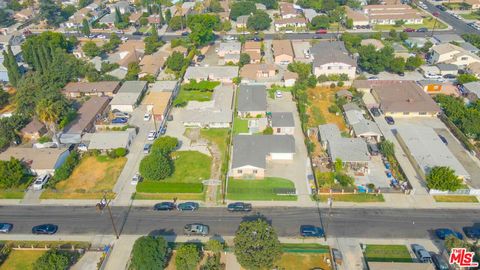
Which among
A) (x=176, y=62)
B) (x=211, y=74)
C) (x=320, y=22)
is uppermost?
(x=176, y=62)

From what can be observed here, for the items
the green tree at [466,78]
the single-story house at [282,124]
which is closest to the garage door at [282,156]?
the single-story house at [282,124]

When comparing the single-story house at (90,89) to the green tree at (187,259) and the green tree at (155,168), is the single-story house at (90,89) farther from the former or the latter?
the green tree at (187,259)

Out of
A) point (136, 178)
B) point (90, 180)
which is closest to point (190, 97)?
point (136, 178)

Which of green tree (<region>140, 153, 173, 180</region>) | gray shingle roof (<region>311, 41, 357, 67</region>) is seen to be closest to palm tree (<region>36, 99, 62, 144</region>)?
green tree (<region>140, 153, 173, 180</region>)

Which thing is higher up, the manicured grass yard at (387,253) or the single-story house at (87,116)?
the single-story house at (87,116)

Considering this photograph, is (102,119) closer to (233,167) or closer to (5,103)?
(5,103)

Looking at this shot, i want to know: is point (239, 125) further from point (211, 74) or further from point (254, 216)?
point (254, 216)
